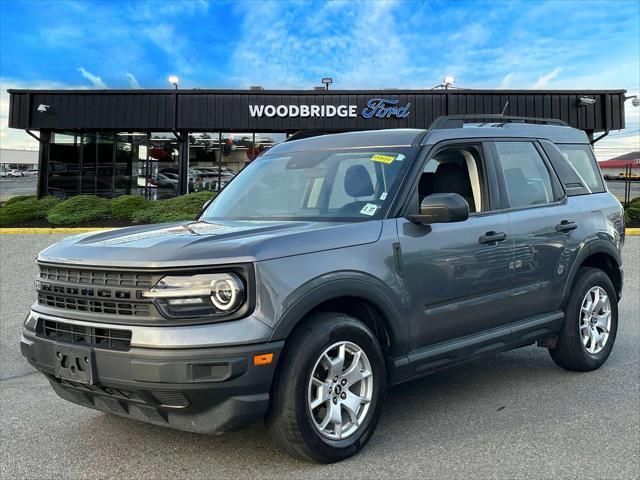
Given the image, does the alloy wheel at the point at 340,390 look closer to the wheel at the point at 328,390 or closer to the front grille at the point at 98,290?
the wheel at the point at 328,390

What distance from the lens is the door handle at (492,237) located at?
164 inches

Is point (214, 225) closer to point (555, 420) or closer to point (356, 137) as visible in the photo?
point (356, 137)

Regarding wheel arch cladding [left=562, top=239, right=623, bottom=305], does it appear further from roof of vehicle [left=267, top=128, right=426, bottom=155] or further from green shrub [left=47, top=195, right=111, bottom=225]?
green shrub [left=47, top=195, right=111, bottom=225]

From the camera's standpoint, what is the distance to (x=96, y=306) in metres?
3.19

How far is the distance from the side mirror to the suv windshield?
0.26 metres

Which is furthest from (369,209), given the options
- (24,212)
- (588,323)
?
(24,212)

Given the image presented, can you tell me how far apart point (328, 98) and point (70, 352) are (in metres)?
18.5

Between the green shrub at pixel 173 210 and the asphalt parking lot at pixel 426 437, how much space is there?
7321mm

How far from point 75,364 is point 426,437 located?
2134mm

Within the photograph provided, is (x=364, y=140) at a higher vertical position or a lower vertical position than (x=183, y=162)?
lower

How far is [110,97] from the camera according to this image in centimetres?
2088

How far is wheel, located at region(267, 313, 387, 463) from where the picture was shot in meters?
3.11

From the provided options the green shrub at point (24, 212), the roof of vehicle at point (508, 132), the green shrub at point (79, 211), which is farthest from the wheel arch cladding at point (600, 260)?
the green shrub at point (24, 212)

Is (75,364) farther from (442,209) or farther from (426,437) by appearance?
(442,209)
